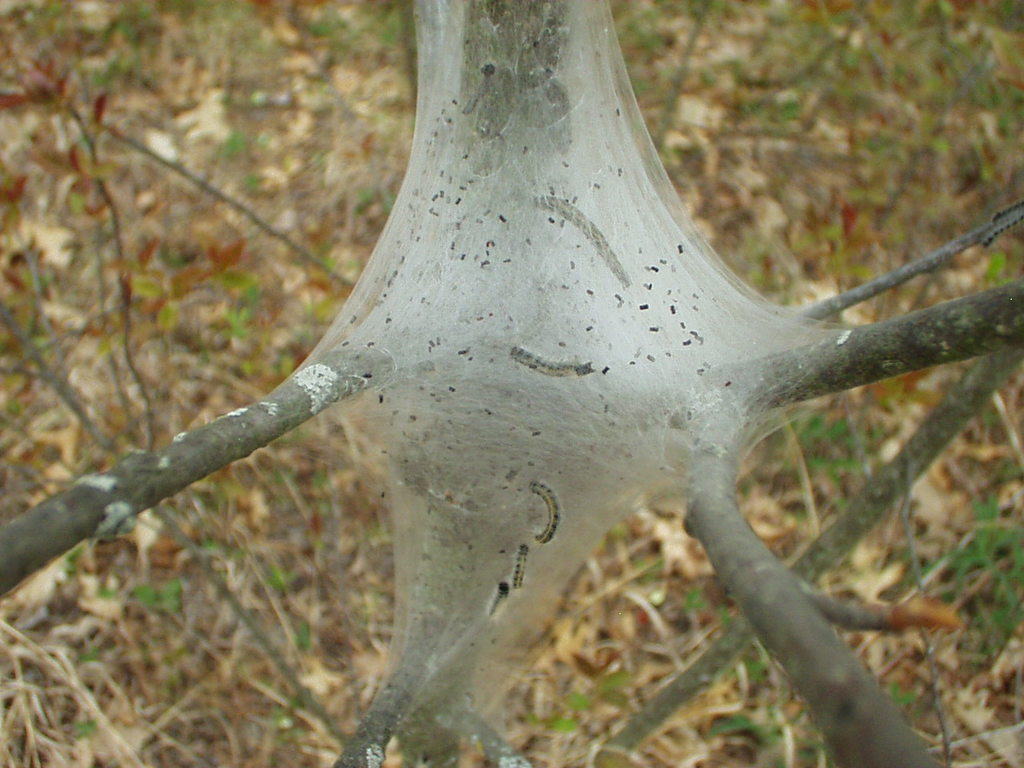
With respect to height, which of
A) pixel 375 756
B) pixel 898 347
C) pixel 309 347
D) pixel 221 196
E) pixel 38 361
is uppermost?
pixel 309 347

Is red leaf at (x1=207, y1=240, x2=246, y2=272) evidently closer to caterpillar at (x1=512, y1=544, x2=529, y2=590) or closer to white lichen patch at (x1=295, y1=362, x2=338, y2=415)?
white lichen patch at (x1=295, y1=362, x2=338, y2=415)

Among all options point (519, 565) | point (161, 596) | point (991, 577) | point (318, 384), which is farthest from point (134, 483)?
point (991, 577)

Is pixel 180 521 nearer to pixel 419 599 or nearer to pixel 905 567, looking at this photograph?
pixel 419 599

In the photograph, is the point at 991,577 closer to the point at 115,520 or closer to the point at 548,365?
the point at 548,365

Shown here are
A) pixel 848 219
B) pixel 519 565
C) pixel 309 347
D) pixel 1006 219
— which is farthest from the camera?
pixel 309 347

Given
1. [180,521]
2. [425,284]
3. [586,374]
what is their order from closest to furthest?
1. [586,374]
2. [425,284]
3. [180,521]

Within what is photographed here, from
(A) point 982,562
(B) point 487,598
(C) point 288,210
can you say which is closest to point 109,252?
(C) point 288,210

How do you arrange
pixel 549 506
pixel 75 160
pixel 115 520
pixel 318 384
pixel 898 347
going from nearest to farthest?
pixel 115 520 → pixel 898 347 → pixel 318 384 → pixel 549 506 → pixel 75 160
